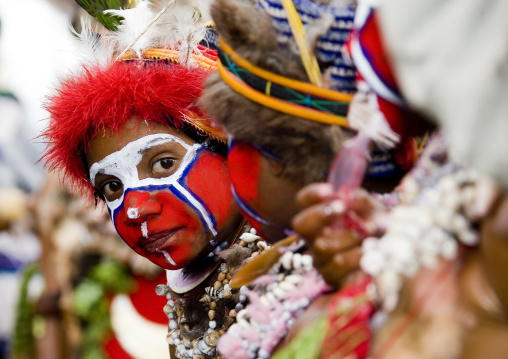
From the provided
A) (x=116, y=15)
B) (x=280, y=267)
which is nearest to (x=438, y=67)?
(x=280, y=267)

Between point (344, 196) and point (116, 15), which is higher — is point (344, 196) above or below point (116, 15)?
above

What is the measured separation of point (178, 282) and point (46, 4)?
5.92ft

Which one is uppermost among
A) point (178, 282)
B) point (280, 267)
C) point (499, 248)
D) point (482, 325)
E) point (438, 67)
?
point (438, 67)

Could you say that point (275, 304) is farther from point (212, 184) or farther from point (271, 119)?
point (212, 184)

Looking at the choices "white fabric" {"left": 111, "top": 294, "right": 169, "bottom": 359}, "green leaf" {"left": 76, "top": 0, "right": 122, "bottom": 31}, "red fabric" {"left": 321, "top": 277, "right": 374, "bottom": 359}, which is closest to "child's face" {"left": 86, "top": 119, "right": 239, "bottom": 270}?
"green leaf" {"left": 76, "top": 0, "right": 122, "bottom": 31}

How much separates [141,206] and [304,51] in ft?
2.53

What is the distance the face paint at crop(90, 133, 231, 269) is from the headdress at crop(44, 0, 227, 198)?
77 millimetres

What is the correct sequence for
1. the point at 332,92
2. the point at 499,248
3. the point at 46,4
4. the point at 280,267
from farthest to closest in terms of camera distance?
the point at 46,4 → the point at 280,267 → the point at 332,92 → the point at 499,248

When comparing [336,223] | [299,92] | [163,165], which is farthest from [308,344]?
[163,165]

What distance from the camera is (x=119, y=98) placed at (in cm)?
182

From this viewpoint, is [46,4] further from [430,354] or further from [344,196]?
[430,354]

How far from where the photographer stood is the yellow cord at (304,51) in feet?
4.02

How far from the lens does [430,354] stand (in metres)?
0.89

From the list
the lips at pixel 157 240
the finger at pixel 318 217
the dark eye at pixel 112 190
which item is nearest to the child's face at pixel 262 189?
the finger at pixel 318 217
